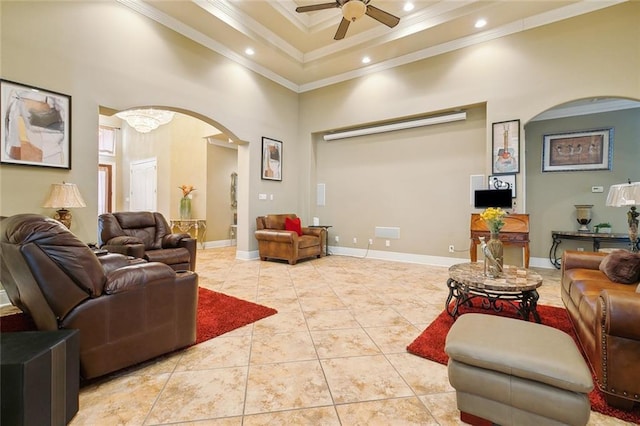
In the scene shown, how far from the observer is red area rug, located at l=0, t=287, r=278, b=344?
2.46 metres

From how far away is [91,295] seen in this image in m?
1.62

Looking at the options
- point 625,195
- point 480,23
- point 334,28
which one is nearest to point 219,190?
point 334,28

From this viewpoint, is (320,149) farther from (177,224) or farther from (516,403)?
(516,403)

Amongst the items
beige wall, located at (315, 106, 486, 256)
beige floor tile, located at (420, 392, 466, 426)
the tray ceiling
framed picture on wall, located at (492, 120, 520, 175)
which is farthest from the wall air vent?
beige floor tile, located at (420, 392, 466, 426)

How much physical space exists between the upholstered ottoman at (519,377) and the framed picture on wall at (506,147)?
3633mm

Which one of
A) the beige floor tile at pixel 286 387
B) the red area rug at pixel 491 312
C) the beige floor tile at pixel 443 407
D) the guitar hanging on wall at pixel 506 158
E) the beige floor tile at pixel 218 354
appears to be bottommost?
the beige floor tile at pixel 286 387

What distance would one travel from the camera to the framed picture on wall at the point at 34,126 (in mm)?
2988

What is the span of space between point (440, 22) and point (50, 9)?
16.8 feet

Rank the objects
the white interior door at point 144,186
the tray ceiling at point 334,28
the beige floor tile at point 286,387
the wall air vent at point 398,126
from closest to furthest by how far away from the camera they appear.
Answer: the beige floor tile at point 286,387
the tray ceiling at point 334,28
the wall air vent at point 398,126
the white interior door at point 144,186

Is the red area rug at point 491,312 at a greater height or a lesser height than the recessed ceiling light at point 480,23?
lesser

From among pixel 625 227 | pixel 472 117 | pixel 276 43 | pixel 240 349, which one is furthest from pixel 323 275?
pixel 625 227

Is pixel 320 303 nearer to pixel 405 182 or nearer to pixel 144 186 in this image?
pixel 405 182

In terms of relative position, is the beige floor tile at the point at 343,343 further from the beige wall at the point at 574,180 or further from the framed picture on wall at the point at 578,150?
the framed picture on wall at the point at 578,150

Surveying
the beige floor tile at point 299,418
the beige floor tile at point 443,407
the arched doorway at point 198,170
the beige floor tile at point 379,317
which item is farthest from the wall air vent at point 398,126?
the beige floor tile at point 299,418
